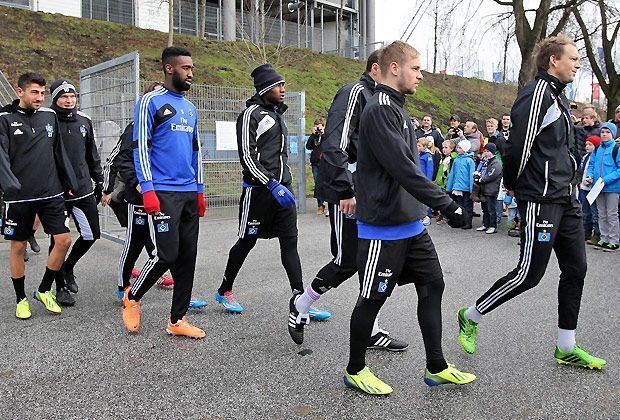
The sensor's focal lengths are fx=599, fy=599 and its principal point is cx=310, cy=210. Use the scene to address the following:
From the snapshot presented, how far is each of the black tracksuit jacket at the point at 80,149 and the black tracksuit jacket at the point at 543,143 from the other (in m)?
4.07

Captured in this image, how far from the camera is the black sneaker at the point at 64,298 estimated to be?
5660mm

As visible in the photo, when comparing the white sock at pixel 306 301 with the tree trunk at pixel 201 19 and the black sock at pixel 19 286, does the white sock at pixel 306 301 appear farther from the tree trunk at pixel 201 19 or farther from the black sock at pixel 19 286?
the tree trunk at pixel 201 19

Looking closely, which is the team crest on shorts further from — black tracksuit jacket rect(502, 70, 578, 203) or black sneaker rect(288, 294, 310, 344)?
black sneaker rect(288, 294, 310, 344)

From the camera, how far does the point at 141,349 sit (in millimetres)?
4469

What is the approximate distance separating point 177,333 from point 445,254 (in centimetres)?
470

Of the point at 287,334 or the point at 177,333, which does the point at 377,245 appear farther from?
the point at 177,333

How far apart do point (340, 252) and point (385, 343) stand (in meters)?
0.74

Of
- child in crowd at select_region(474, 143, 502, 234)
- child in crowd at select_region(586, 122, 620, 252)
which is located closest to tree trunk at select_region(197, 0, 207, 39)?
child in crowd at select_region(474, 143, 502, 234)

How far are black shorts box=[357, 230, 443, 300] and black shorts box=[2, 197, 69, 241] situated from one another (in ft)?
10.4

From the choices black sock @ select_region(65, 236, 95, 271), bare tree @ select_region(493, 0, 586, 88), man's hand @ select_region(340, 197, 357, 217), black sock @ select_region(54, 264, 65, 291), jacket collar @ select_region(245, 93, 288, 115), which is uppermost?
bare tree @ select_region(493, 0, 586, 88)

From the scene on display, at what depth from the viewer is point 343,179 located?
4.07 m

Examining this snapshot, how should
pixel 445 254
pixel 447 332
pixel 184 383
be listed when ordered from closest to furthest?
pixel 184 383
pixel 447 332
pixel 445 254

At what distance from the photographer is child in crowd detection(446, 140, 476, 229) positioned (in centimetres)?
1061

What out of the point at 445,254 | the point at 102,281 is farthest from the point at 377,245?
the point at 445,254
